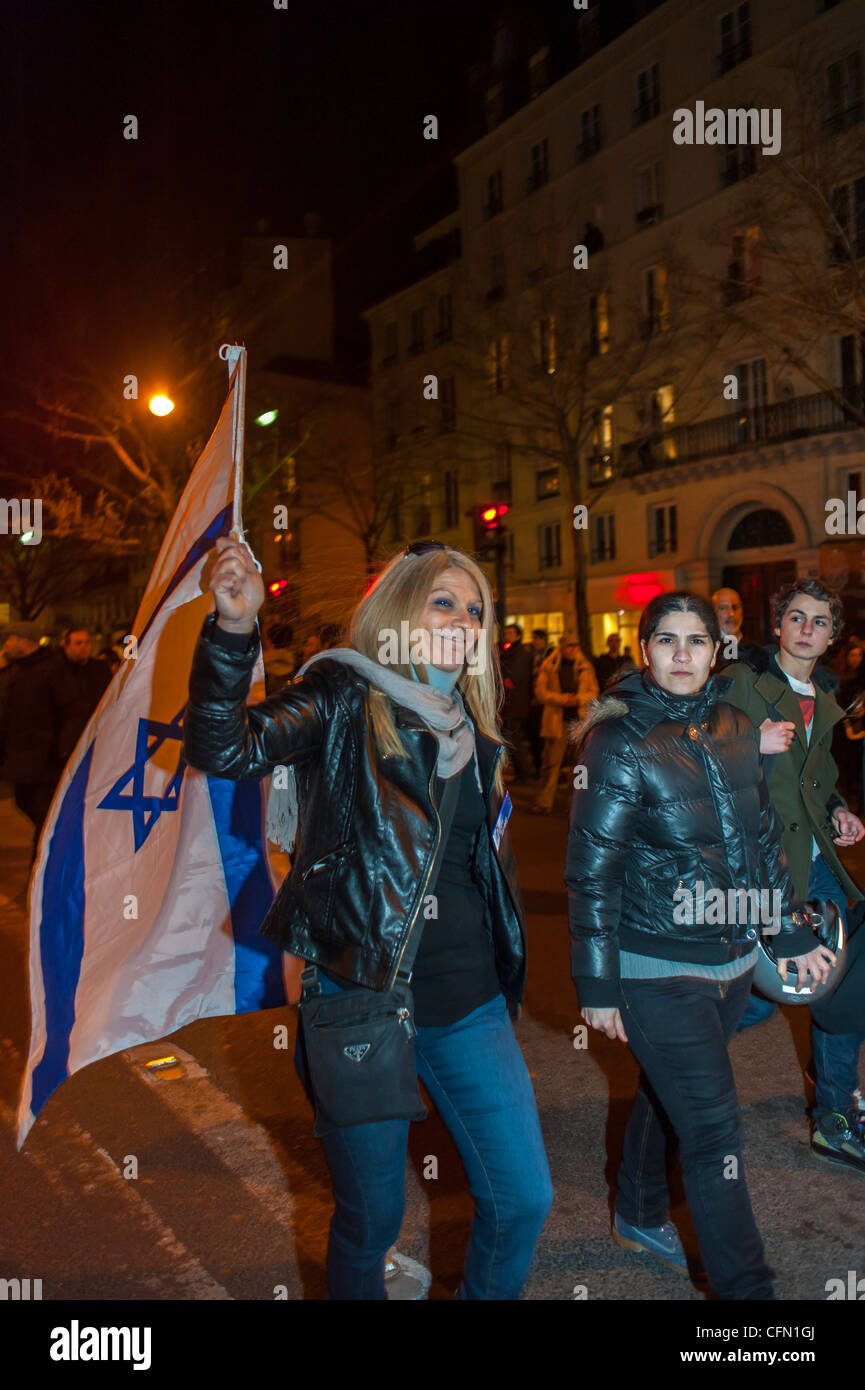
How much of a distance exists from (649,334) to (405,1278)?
951 inches

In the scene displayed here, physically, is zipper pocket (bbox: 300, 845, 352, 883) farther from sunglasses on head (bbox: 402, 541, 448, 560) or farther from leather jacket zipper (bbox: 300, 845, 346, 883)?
sunglasses on head (bbox: 402, 541, 448, 560)

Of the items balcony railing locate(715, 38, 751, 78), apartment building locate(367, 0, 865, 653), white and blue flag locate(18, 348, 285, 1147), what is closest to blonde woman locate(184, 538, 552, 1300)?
white and blue flag locate(18, 348, 285, 1147)

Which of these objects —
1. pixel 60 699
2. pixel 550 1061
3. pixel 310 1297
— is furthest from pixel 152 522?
pixel 310 1297

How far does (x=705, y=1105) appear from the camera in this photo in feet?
9.26

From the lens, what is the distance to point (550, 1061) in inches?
197

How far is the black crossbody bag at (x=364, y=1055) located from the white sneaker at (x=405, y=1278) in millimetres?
941

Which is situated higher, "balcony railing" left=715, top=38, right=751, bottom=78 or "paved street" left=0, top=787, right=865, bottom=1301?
"balcony railing" left=715, top=38, right=751, bottom=78

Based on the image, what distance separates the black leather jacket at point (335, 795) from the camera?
7.34 feet

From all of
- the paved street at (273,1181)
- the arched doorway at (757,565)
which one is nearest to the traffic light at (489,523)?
the paved street at (273,1181)

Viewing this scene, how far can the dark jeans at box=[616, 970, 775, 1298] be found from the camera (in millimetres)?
2781

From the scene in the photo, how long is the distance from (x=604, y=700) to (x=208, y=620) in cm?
125

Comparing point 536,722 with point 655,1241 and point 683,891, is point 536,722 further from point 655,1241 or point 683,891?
point 683,891

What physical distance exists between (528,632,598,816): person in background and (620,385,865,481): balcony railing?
14393 millimetres

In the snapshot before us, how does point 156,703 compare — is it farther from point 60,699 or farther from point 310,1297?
point 60,699
